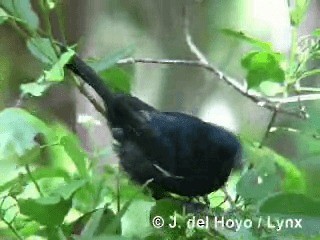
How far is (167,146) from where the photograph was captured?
37 centimetres

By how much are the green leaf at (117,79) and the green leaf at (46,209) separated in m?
0.14

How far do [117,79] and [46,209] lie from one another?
154 mm

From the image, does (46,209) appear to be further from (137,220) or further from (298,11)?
(298,11)

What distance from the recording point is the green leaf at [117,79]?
45 centimetres

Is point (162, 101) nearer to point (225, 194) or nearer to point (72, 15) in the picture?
point (72, 15)

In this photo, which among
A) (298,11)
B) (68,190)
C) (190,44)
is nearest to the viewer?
(68,190)

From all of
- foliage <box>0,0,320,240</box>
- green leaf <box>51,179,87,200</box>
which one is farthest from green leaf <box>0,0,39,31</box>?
green leaf <box>51,179,87,200</box>

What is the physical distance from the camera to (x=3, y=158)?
0.38 m

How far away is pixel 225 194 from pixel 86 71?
0.41 feet

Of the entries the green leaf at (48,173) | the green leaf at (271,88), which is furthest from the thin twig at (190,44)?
the green leaf at (48,173)

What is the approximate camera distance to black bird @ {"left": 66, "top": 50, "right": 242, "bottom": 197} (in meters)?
0.37

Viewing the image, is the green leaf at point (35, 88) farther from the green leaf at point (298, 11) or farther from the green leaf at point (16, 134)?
the green leaf at point (298, 11)

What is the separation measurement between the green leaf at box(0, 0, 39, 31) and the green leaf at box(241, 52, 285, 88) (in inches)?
6.1

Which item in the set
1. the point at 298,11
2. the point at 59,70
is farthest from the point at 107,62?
the point at 298,11
